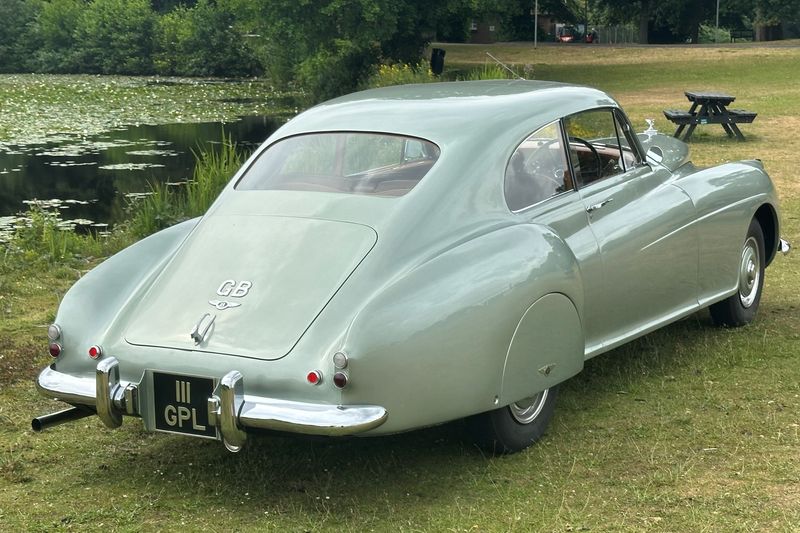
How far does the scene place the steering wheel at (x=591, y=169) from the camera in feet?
17.9

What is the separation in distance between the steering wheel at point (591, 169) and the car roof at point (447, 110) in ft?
0.61

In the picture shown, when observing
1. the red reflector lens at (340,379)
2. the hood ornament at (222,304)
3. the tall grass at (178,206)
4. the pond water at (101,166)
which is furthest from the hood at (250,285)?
the pond water at (101,166)

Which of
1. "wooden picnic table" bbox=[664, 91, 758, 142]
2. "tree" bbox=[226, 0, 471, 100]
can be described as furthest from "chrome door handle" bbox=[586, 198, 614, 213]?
"tree" bbox=[226, 0, 471, 100]

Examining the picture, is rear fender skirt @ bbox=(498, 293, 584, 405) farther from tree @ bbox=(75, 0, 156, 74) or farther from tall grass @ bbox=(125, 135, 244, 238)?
tree @ bbox=(75, 0, 156, 74)

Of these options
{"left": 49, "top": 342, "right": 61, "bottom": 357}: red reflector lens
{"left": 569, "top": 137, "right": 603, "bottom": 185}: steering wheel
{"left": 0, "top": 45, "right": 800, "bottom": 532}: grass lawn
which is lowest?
{"left": 0, "top": 45, "right": 800, "bottom": 532}: grass lawn

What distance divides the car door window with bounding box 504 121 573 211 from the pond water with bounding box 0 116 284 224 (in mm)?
9320

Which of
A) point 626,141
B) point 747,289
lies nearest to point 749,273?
point 747,289

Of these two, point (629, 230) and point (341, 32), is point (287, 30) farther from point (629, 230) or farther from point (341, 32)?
point (629, 230)

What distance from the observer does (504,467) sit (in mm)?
4504

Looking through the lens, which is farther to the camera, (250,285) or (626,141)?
(626,141)

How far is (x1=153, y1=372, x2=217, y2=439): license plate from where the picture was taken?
4.07 m

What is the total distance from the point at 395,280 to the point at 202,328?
2.57 ft

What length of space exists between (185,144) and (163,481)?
1788 cm

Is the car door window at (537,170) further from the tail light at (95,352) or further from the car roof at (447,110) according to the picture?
the tail light at (95,352)
